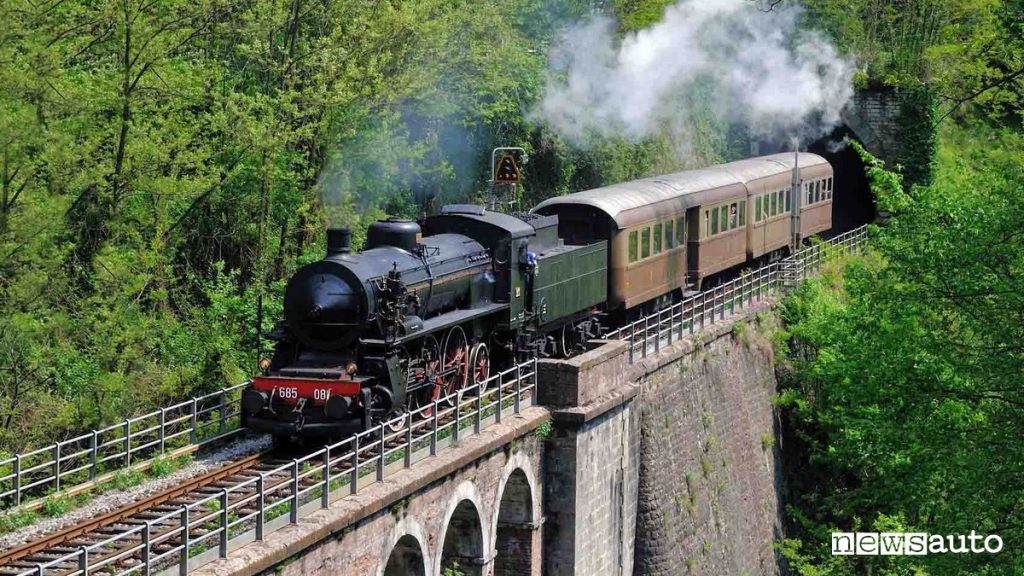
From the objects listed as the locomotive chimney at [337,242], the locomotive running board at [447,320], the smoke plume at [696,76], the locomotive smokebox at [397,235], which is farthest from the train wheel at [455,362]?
the smoke plume at [696,76]

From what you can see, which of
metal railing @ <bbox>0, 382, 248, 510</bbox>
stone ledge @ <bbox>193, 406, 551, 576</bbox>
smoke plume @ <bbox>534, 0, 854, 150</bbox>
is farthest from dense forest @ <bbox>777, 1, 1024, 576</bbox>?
smoke plume @ <bbox>534, 0, 854, 150</bbox>

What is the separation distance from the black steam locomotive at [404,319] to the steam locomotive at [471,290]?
0.02 meters

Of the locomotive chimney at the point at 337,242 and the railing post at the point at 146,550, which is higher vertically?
the locomotive chimney at the point at 337,242

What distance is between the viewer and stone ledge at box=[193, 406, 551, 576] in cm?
1390

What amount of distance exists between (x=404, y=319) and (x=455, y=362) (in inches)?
82.8

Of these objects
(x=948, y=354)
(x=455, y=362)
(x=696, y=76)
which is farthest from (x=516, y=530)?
(x=696, y=76)

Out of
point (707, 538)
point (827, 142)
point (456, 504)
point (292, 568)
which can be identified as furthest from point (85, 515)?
point (827, 142)

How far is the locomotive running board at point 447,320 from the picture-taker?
62.4 feet

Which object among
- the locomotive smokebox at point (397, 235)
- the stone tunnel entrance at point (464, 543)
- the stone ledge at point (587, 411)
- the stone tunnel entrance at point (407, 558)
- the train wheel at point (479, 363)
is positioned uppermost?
the locomotive smokebox at point (397, 235)

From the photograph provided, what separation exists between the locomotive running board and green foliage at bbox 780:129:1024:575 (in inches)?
211

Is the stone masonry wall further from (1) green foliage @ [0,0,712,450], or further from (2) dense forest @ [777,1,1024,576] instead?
(1) green foliage @ [0,0,712,450]

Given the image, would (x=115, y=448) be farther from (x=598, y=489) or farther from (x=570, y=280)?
(x=570, y=280)

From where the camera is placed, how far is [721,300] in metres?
32.9

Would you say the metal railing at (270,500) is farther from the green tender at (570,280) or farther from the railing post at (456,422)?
the green tender at (570,280)
